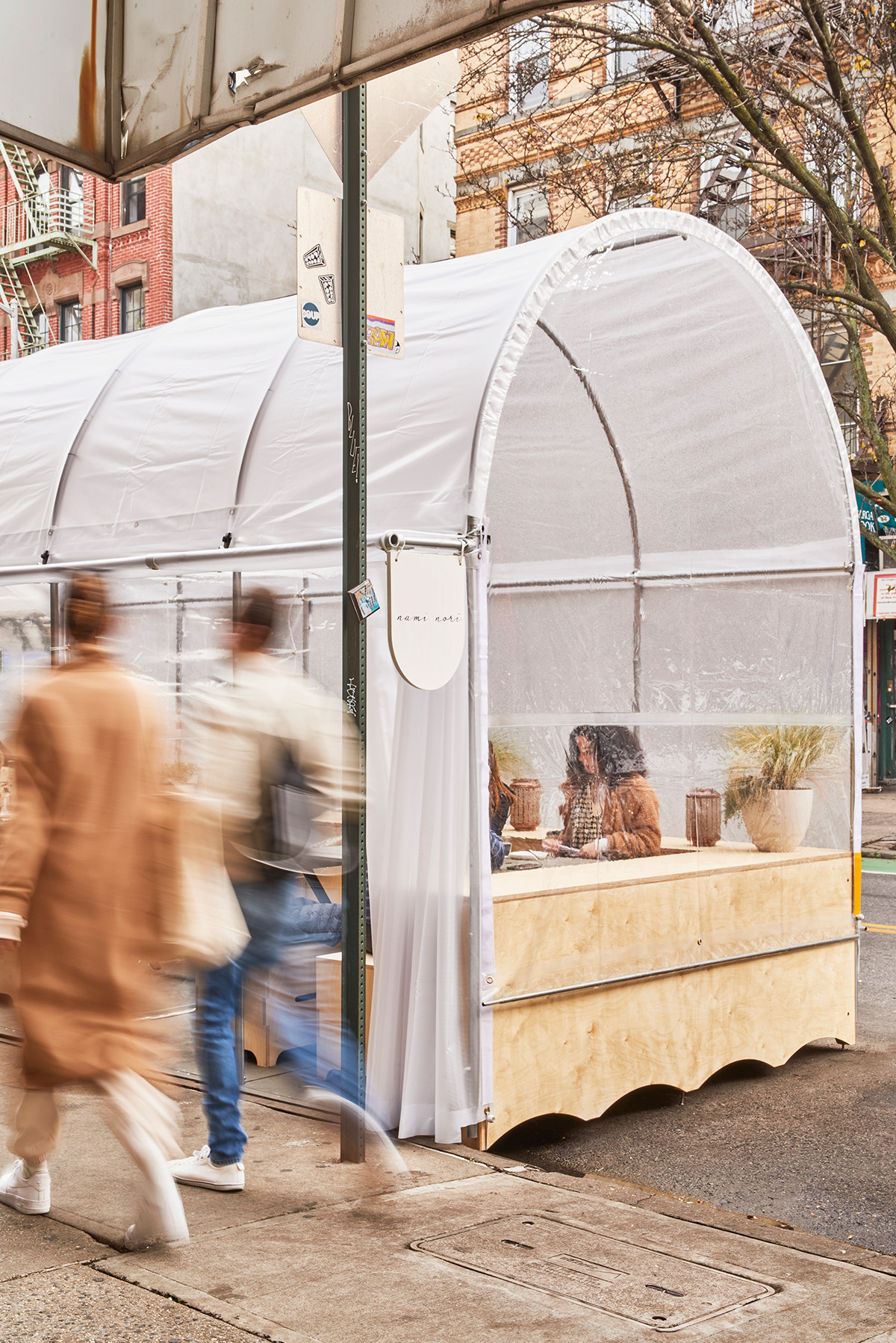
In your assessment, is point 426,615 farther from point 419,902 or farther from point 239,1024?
point 239,1024

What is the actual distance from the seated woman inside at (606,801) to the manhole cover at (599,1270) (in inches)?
86.8

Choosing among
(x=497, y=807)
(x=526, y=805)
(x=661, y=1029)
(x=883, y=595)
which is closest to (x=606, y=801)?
(x=526, y=805)

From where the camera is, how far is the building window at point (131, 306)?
32594mm

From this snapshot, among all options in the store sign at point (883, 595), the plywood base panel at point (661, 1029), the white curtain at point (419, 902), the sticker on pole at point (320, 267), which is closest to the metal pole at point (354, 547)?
the sticker on pole at point (320, 267)

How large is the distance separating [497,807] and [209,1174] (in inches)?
90.4

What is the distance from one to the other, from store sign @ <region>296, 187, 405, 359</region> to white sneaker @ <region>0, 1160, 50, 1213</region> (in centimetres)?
322

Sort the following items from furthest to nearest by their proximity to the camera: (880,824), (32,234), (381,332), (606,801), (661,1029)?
(32,234), (880,824), (606,801), (661,1029), (381,332)

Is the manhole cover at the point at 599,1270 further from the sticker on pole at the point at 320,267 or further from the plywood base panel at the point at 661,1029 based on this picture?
the sticker on pole at the point at 320,267

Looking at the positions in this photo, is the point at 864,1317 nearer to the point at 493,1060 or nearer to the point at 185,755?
the point at 493,1060

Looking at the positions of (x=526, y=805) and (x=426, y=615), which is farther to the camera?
(x=526, y=805)

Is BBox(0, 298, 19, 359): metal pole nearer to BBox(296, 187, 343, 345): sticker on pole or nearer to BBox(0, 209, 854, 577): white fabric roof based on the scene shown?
BBox(0, 209, 854, 577): white fabric roof

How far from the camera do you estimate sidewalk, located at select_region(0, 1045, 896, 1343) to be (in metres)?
4.17

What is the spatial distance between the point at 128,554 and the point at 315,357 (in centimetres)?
160

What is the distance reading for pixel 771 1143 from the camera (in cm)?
640
